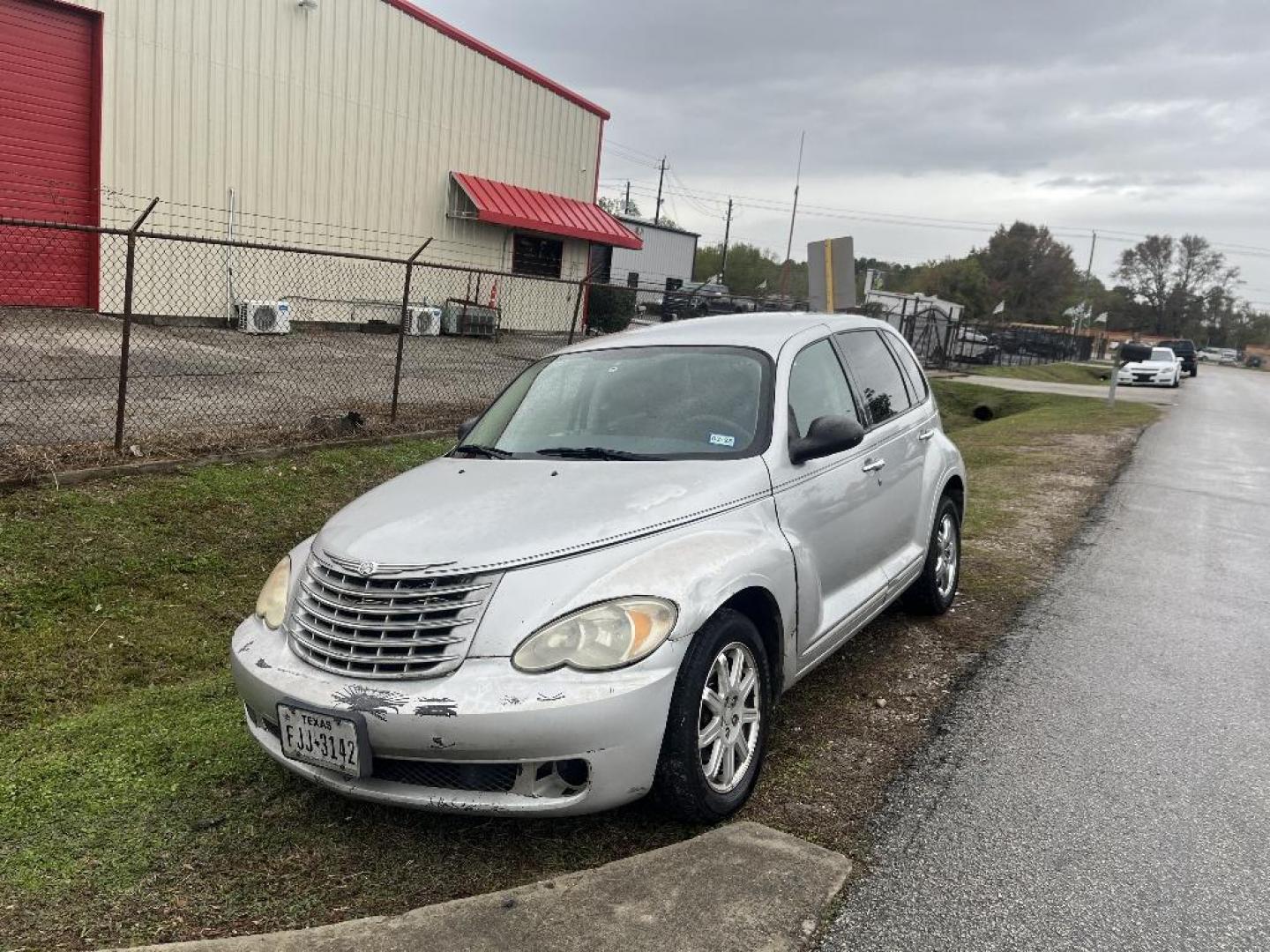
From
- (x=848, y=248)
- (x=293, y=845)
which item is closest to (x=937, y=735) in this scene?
(x=293, y=845)

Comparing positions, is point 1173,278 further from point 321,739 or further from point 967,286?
point 321,739

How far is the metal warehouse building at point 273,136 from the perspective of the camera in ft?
50.0

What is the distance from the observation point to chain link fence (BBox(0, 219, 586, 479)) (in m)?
7.97

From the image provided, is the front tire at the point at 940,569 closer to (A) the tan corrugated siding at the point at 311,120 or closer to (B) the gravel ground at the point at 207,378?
(B) the gravel ground at the point at 207,378

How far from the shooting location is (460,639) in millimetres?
2996

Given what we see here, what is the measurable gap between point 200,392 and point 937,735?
8.74m

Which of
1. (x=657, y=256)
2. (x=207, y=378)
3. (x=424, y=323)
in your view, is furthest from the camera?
(x=657, y=256)

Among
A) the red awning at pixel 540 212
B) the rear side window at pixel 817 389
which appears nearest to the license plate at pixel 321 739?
the rear side window at pixel 817 389

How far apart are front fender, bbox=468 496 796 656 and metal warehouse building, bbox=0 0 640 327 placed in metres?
15.1

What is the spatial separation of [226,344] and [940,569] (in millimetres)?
11801

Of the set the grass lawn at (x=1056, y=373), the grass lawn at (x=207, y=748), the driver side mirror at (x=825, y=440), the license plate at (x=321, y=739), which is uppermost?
the driver side mirror at (x=825, y=440)

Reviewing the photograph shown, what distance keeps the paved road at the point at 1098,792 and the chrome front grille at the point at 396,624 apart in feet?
4.58

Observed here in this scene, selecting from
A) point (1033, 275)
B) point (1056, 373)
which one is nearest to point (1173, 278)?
point (1033, 275)

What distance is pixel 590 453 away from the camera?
4047 millimetres
